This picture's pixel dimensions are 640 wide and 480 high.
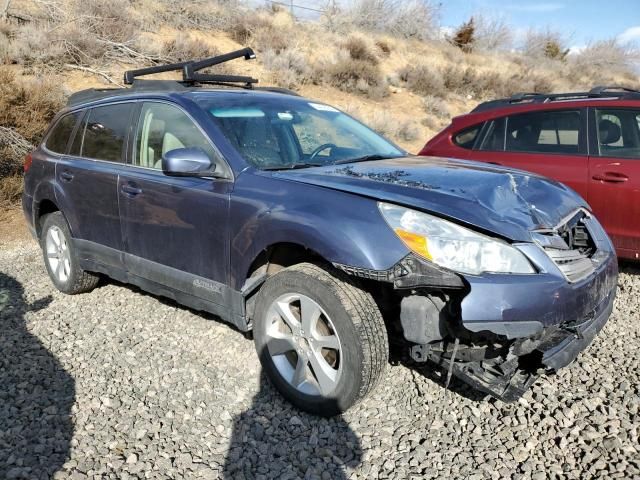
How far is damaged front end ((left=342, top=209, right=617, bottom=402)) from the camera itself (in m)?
2.50

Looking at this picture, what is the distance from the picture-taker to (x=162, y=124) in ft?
12.8

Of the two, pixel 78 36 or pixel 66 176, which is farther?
pixel 78 36

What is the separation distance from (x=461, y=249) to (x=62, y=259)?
3867 mm

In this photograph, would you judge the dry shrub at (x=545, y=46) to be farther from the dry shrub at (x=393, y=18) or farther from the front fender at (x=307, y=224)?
the front fender at (x=307, y=224)

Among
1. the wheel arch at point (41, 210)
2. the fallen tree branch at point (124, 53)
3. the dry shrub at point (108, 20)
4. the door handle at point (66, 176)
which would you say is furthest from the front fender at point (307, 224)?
the dry shrub at point (108, 20)

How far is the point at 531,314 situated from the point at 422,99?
17.6 metres

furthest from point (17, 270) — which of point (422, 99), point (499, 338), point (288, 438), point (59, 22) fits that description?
point (422, 99)

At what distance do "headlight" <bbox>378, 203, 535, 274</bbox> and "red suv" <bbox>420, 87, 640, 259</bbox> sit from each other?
2.95m

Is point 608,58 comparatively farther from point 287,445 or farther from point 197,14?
point 287,445

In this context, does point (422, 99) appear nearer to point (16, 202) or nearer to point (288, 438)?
point (16, 202)

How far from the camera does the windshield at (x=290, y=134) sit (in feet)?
11.6

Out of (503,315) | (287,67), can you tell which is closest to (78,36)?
(287,67)

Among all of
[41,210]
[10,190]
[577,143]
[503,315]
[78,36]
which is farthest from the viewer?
[78,36]

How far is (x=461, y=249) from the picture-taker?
2598 mm
